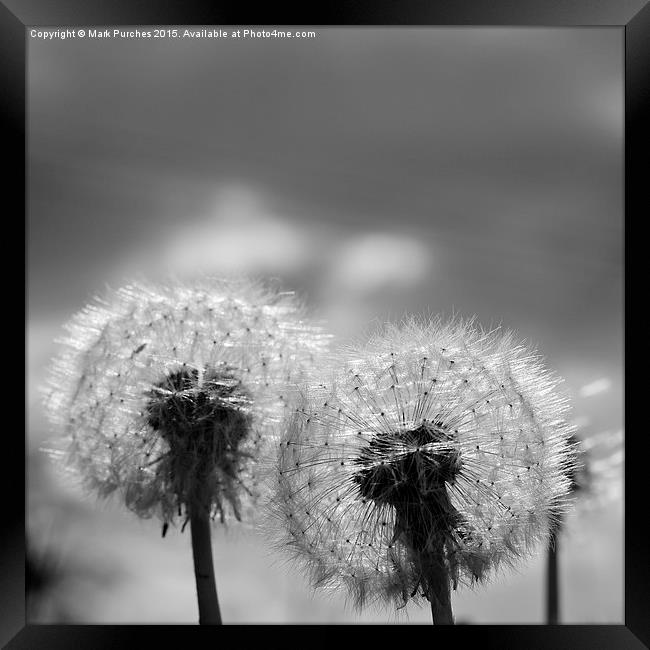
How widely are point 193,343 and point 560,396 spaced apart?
109 inches

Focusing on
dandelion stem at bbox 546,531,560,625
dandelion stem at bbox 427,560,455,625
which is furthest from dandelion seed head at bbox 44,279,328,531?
dandelion stem at bbox 546,531,560,625

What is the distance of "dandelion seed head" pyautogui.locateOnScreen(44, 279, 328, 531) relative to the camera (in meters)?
5.76

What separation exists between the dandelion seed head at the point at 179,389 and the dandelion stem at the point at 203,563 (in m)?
0.10

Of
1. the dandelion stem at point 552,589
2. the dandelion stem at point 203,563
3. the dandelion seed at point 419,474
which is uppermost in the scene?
the dandelion seed at point 419,474

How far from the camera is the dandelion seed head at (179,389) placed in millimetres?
5758

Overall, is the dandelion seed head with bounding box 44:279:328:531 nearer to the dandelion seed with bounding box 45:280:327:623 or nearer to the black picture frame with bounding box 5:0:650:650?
the dandelion seed with bounding box 45:280:327:623

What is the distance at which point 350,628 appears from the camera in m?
4.78

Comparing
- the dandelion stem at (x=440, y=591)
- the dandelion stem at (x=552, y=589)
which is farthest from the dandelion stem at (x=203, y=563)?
the dandelion stem at (x=552, y=589)

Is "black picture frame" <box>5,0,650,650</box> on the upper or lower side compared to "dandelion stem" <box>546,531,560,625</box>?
upper

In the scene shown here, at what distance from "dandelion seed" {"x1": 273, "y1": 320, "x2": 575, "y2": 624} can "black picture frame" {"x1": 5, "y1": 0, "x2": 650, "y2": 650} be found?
17.1 inches

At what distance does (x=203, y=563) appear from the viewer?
5906mm
